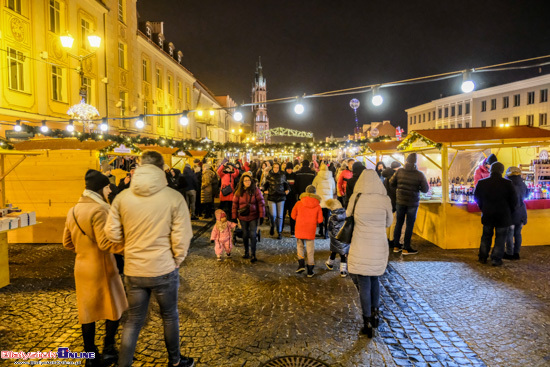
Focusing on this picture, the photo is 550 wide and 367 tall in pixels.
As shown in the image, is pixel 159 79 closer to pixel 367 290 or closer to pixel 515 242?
pixel 515 242

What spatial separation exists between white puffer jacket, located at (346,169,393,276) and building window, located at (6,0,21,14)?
15.4 metres

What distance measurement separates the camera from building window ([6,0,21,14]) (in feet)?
42.5

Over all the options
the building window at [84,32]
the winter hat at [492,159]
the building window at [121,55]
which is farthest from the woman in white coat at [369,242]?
the building window at [121,55]

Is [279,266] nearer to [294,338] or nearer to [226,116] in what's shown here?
[294,338]

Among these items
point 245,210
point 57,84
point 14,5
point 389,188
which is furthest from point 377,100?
point 57,84

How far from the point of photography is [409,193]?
752 centimetres

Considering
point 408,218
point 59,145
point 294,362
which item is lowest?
point 294,362

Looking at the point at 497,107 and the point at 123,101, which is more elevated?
the point at 497,107

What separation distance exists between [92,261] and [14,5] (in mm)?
14855

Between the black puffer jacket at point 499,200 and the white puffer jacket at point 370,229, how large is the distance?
352 cm

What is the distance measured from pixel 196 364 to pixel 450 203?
21.9 feet

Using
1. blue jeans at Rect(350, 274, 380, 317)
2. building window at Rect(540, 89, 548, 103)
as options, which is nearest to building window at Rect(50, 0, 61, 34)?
blue jeans at Rect(350, 274, 380, 317)

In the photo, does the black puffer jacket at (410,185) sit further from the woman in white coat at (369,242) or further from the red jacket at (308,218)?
the woman in white coat at (369,242)

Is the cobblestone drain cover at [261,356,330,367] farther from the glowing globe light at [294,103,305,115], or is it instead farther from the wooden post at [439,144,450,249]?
the glowing globe light at [294,103,305,115]
